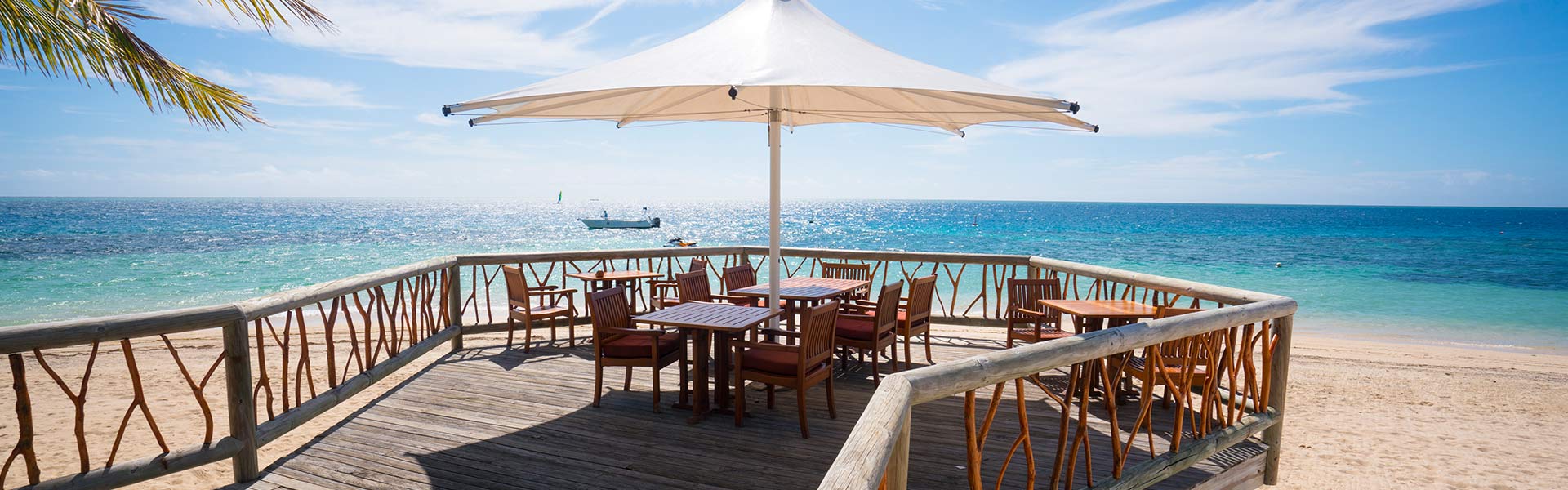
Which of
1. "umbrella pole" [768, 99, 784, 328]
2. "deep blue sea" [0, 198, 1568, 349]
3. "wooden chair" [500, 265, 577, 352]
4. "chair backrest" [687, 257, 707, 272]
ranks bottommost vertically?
"deep blue sea" [0, 198, 1568, 349]

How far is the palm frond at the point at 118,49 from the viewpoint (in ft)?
10.5

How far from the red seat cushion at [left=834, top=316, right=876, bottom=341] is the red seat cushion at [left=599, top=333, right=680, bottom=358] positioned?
3.68ft

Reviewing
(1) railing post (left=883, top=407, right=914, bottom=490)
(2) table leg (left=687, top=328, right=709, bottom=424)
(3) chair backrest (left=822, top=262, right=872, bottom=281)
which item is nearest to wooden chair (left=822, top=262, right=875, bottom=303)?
(3) chair backrest (left=822, top=262, right=872, bottom=281)

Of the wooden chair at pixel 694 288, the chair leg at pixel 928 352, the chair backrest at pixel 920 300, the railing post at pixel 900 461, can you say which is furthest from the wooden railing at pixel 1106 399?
the wooden chair at pixel 694 288

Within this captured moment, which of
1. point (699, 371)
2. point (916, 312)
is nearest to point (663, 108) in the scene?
point (699, 371)

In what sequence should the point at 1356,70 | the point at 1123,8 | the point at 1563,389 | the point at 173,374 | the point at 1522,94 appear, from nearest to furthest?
1. the point at 173,374
2. the point at 1563,389
3. the point at 1123,8
4. the point at 1356,70
5. the point at 1522,94

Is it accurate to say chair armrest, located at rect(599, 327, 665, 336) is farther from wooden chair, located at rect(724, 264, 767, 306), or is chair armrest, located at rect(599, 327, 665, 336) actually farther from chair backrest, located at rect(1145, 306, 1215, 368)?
chair backrest, located at rect(1145, 306, 1215, 368)

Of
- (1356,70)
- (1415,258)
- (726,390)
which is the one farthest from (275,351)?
(1356,70)

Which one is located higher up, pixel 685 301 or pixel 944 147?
pixel 944 147

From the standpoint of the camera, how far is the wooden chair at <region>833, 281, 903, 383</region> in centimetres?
454

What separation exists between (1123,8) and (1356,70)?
3906 centimetres

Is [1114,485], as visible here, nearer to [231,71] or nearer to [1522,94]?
[231,71]

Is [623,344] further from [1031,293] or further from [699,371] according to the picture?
[1031,293]

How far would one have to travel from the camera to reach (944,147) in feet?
222
